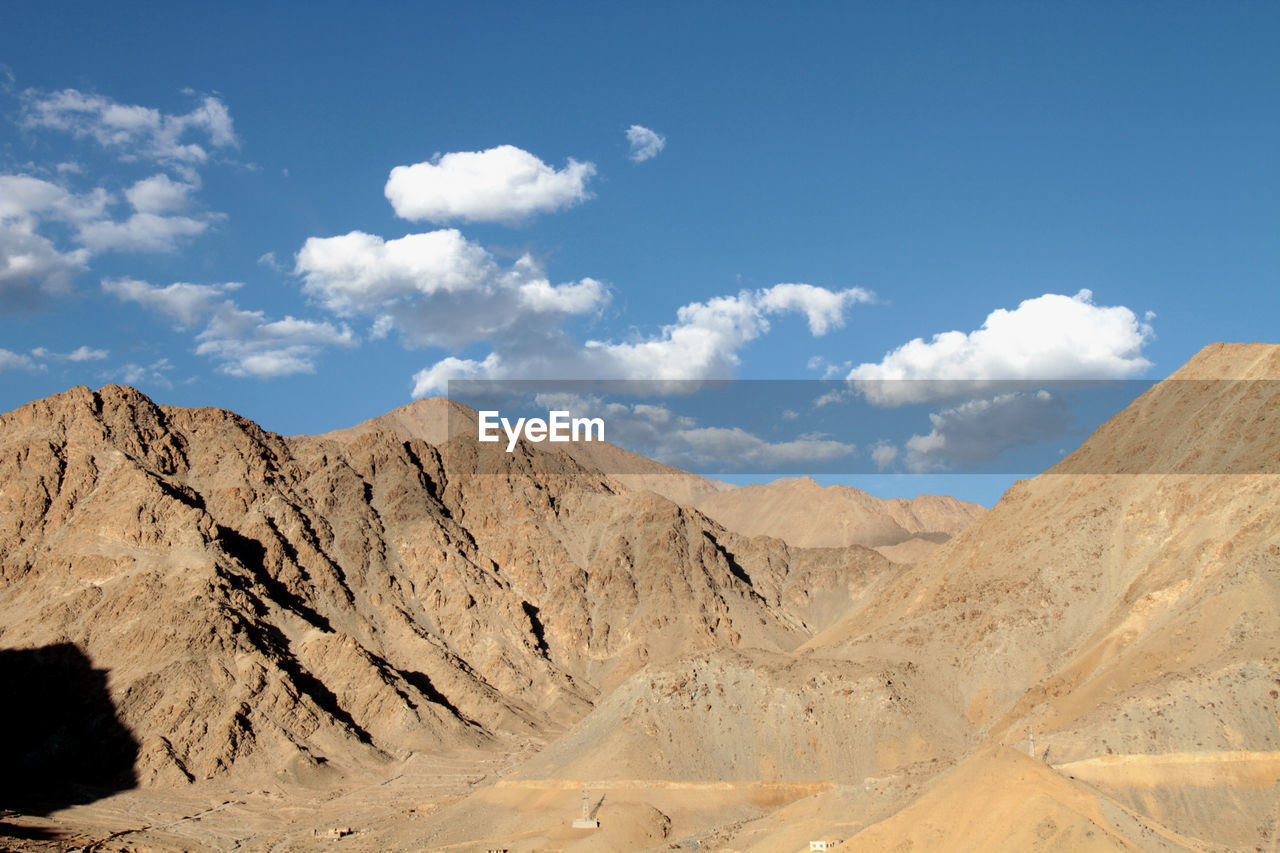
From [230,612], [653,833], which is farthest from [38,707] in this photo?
[653,833]

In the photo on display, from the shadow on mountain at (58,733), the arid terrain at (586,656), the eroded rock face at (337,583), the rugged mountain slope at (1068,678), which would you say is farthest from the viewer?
the eroded rock face at (337,583)

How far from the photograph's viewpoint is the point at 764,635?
12138 cm

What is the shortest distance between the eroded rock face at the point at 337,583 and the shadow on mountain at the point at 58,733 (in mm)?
1318

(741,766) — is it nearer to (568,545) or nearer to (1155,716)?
(1155,716)

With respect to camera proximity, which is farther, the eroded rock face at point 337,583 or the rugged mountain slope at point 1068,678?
the eroded rock face at point 337,583

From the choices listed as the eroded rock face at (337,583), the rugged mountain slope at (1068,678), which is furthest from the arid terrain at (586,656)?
the eroded rock face at (337,583)

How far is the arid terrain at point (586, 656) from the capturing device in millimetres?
44969

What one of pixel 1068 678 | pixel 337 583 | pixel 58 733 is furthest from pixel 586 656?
pixel 1068 678

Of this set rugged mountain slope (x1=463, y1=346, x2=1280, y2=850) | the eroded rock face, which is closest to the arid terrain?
rugged mountain slope (x1=463, y1=346, x2=1280, y2=850)

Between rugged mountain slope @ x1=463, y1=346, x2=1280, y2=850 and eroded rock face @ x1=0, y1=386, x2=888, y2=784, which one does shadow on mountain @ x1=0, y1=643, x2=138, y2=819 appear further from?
rugged mountain slope @ x1=463, y1=346, x2=1280, y2=850

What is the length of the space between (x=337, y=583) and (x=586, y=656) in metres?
27.6

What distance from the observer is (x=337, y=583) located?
111000 mm

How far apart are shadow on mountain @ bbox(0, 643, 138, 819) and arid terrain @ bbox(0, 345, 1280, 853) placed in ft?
0.88

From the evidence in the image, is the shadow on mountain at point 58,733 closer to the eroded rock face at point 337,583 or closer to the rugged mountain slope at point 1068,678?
the eroded rock face at point 337,583
